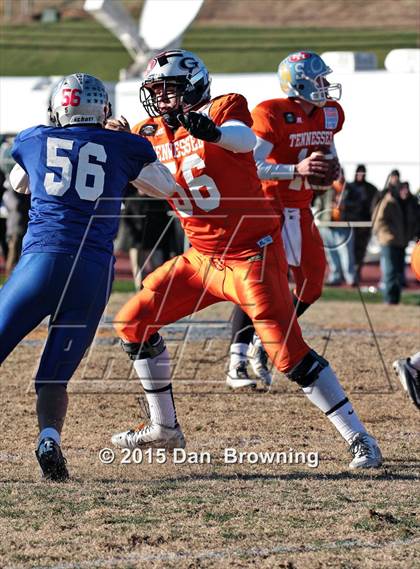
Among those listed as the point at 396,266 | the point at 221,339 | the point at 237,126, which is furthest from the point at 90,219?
the point at 396,266

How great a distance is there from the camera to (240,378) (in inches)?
327

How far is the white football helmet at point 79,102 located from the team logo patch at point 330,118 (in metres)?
2.73

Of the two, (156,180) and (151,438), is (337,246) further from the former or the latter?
(156,180)

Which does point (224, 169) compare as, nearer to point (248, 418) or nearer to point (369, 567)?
point (248, 418)

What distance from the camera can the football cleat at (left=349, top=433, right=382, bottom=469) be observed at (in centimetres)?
595

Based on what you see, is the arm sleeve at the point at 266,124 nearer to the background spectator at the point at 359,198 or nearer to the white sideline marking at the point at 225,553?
the white sideline marking at the point at 225,553

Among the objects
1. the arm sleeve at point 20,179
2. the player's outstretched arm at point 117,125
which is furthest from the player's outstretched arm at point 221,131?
the arm sleeve at point 20,179

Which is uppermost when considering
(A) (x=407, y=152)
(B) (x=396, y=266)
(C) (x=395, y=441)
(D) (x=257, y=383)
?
(A) (x=407, y=152)

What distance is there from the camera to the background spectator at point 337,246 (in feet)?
50.2

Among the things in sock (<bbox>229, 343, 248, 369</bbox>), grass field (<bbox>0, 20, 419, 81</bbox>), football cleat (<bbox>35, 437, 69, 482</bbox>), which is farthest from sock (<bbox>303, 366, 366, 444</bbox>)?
grass field (<bbox>0, 20, 419, 81</bbox>)

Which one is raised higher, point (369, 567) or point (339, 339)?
point (339, 339)

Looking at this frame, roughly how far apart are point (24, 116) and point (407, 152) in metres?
5.95

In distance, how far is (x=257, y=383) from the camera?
855 cm

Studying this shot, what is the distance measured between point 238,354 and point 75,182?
3125mm
